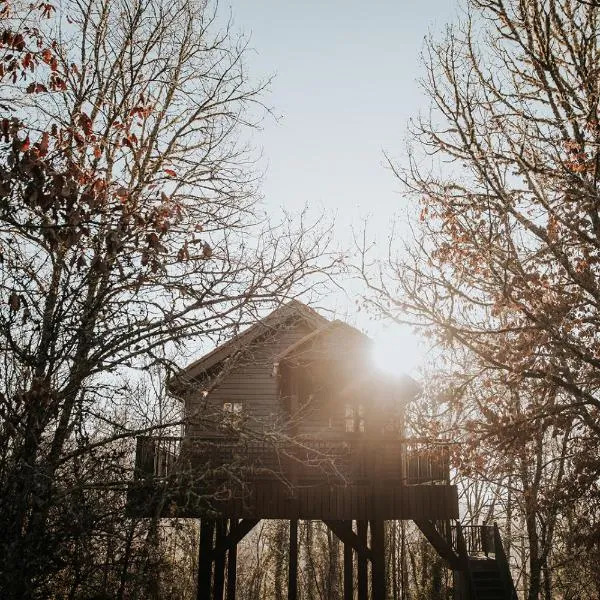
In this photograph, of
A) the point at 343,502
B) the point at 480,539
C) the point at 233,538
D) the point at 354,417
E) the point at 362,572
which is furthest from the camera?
the point at 480,539

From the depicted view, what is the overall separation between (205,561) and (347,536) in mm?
3539

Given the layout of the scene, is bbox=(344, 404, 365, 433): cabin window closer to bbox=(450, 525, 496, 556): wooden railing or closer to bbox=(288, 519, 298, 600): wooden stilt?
bbox=(288, 519, 298, 600): wooden stilt

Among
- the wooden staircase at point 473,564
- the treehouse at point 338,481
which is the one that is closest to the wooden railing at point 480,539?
the wooden staircase at point 473,564

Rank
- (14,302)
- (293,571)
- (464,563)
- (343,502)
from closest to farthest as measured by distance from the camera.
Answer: (14,302) < (343,502) < (464,563) < (293,571)

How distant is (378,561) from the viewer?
13680 millimetres

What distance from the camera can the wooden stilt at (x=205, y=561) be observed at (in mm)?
13250

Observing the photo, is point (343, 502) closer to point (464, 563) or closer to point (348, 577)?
point (464, 563)

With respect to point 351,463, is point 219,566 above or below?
below

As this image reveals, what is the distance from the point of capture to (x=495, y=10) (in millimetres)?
9688

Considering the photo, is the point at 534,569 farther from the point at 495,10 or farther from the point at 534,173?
the point at 495,10

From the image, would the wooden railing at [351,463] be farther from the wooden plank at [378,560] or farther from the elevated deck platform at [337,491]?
the wooden plank at [378,560]

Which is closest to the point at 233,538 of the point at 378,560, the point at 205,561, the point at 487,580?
the point at 205,561

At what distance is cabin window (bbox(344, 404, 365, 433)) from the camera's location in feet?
49.3

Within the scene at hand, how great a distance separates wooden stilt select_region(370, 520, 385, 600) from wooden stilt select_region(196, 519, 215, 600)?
3.94m
